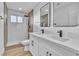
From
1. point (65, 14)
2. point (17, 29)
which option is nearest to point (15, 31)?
point (17, 29)

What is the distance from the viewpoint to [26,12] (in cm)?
357

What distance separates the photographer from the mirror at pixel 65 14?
1.55 metres

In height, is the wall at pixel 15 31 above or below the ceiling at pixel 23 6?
below

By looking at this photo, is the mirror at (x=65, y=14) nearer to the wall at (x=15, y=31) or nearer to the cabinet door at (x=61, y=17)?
the cabinet door at (x=61, y=17)

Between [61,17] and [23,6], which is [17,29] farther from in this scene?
[61,17]

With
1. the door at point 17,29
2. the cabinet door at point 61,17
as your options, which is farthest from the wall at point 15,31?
the cabinet door at point 61,17

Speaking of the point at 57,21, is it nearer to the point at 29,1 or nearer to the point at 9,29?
the point at 29,1

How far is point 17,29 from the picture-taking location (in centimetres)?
388

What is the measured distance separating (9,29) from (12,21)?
1.30 ft

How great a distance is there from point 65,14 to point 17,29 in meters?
2.55

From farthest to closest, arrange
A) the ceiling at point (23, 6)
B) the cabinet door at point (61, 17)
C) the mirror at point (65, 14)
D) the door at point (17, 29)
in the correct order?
1. the door at point (17, 29)
2. the ceiling at point (23, 6)
3. the cabinet door at point (61, 17)
4. the mirror at point (65, 14)

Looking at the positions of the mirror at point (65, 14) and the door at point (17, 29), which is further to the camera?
the door at point (17, 29)

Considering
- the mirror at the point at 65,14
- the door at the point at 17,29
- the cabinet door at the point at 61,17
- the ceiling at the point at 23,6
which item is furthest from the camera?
the door at the point at 17,29

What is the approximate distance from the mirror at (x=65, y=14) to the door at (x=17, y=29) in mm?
1713
